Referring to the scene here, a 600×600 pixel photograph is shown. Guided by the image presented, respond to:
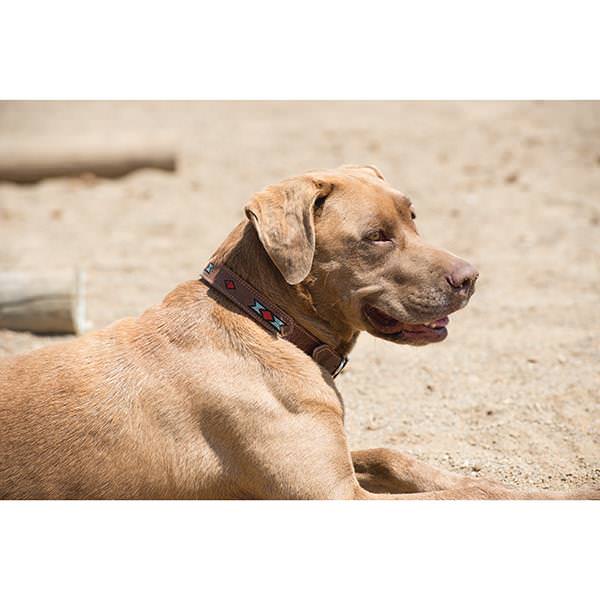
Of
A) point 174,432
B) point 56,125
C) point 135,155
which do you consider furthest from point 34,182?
point 174,432

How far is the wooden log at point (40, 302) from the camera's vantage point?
7242mm

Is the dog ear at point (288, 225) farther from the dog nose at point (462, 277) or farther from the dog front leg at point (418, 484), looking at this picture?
the dog front leg at point (418, 484)

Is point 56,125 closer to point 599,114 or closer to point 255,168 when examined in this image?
point 255,168

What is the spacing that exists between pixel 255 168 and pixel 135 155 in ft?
5.62

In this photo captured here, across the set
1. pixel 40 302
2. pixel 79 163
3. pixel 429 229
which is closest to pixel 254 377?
pixel 40 302

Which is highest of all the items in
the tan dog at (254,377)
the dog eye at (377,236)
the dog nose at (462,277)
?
the dog eye at (377,236)

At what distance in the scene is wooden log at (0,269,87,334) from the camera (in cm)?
724

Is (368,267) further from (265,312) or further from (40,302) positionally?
(40,302)

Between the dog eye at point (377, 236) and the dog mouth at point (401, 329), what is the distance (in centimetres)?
35

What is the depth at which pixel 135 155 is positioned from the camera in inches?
480

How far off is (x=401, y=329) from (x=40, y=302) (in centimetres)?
367

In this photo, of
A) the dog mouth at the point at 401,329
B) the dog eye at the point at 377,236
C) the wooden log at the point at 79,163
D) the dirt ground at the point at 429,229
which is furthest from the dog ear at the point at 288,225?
the wooden log at the point at 79,163

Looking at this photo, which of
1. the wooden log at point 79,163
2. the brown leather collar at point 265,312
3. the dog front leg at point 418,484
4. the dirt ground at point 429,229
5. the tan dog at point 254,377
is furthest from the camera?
the wooden log at point 79,163

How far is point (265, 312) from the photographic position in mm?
4539
